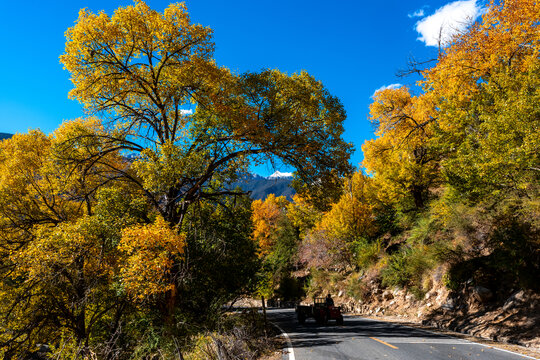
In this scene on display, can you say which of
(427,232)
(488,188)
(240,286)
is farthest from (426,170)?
(240,286)

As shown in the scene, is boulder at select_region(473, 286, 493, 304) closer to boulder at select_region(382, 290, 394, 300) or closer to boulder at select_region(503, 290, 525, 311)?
boulder at select_region(503, 290, 525, 311)

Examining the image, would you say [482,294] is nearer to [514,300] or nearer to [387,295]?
[514,300]

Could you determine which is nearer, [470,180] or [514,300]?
[514,300]

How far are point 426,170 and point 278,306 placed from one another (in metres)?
26.3

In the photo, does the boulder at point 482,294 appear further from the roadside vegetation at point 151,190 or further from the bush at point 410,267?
the roadside vegetation at point 151,190

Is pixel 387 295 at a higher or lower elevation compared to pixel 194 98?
lower

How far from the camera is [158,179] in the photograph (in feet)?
28.6

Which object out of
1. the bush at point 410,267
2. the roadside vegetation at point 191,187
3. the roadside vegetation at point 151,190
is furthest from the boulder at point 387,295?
the roadside vegetation at point 151,190

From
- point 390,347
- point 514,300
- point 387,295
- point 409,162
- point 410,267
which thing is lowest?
point 387,295

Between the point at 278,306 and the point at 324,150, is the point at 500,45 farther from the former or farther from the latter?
the point at 278,306

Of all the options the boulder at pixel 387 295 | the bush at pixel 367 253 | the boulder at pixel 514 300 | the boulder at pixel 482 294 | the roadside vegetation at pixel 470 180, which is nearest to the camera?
the roadside vegetation at pixel 470 180

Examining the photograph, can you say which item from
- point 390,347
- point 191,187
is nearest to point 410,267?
point 390,347

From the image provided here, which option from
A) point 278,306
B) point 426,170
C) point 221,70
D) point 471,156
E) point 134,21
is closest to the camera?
point 134,21

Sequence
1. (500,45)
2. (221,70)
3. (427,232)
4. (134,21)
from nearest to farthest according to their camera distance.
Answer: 1. (134,21)
2. (221,70)
3. (500,45)
4. (427,232)
